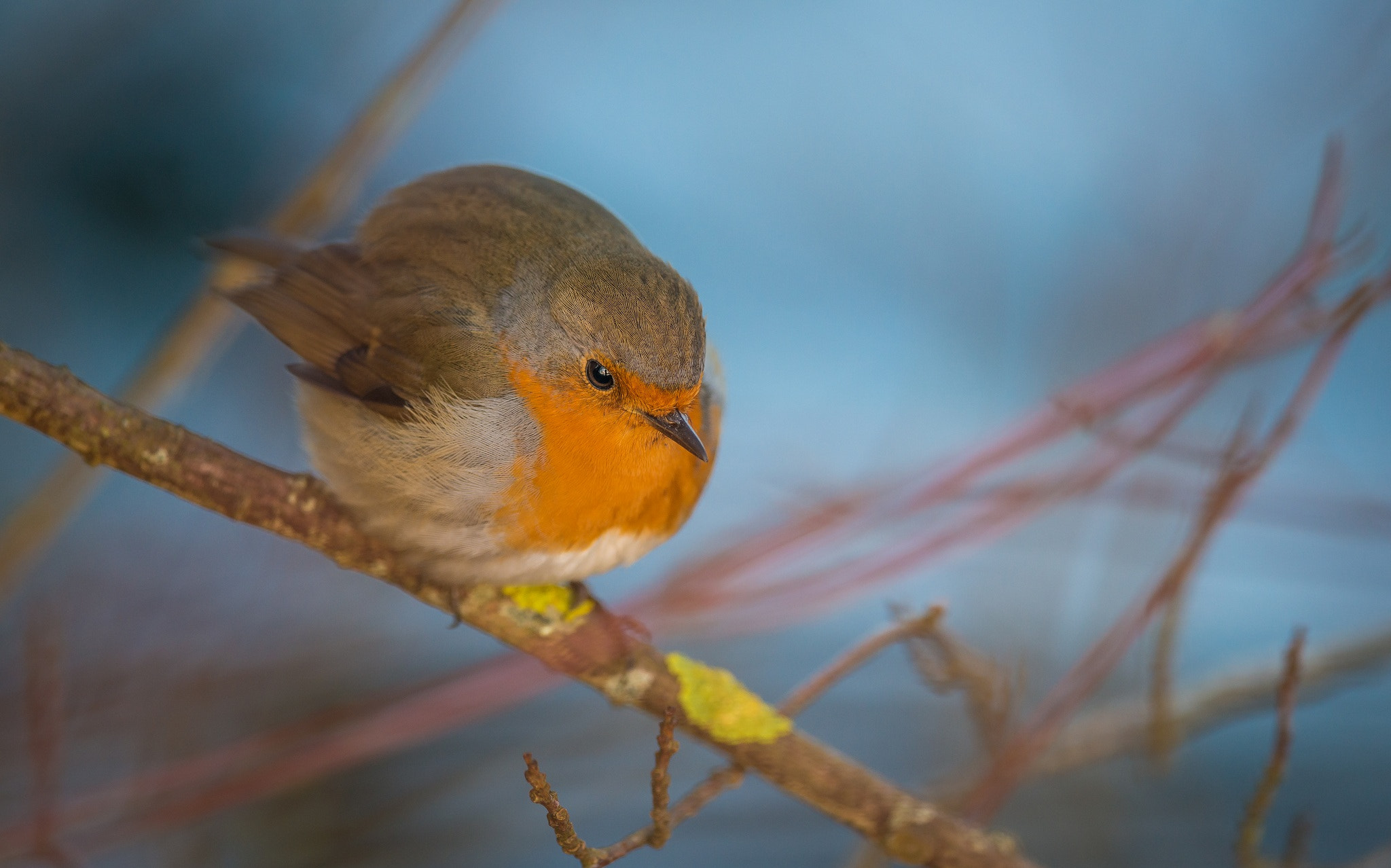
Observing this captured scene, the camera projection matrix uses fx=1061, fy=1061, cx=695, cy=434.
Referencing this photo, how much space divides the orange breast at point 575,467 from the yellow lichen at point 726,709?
0.86 feet

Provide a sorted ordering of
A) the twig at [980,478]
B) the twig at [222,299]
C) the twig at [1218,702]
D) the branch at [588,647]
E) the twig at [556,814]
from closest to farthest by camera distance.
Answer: the twig at [556,814] < the branch at [588,647] < the twig at [980,478] < the twig at [222,299] < the twig at [1218,702]

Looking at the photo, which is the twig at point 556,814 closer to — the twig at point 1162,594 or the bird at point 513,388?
the bird at point 513,388

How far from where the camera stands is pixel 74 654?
2.55m

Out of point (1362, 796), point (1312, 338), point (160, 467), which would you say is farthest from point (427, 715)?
point (1362, 796)

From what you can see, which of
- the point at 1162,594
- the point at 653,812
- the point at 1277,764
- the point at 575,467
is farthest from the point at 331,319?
the point at 1277,764

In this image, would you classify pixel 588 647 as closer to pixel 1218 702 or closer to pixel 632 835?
pixel 632 835

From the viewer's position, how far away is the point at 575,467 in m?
1.59

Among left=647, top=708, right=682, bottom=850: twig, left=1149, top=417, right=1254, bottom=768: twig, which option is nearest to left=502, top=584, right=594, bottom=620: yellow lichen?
left=647, top=708, right=682, bottom=850: twig

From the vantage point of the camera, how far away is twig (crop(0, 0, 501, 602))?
192 centimetres

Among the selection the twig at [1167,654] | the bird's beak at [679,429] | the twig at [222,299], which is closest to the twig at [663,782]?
the bird's beak at [679,429]

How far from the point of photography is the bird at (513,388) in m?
1.52

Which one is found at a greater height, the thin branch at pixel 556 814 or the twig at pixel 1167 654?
the twig at pixel 1167 654

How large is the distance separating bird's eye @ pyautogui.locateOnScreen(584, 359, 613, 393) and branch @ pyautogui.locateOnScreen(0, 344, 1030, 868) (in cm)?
36

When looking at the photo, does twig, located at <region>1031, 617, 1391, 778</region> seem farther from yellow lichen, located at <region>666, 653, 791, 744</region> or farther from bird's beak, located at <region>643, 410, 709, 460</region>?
bird's beak, located at <region>643, 410, 709, 460</region>
